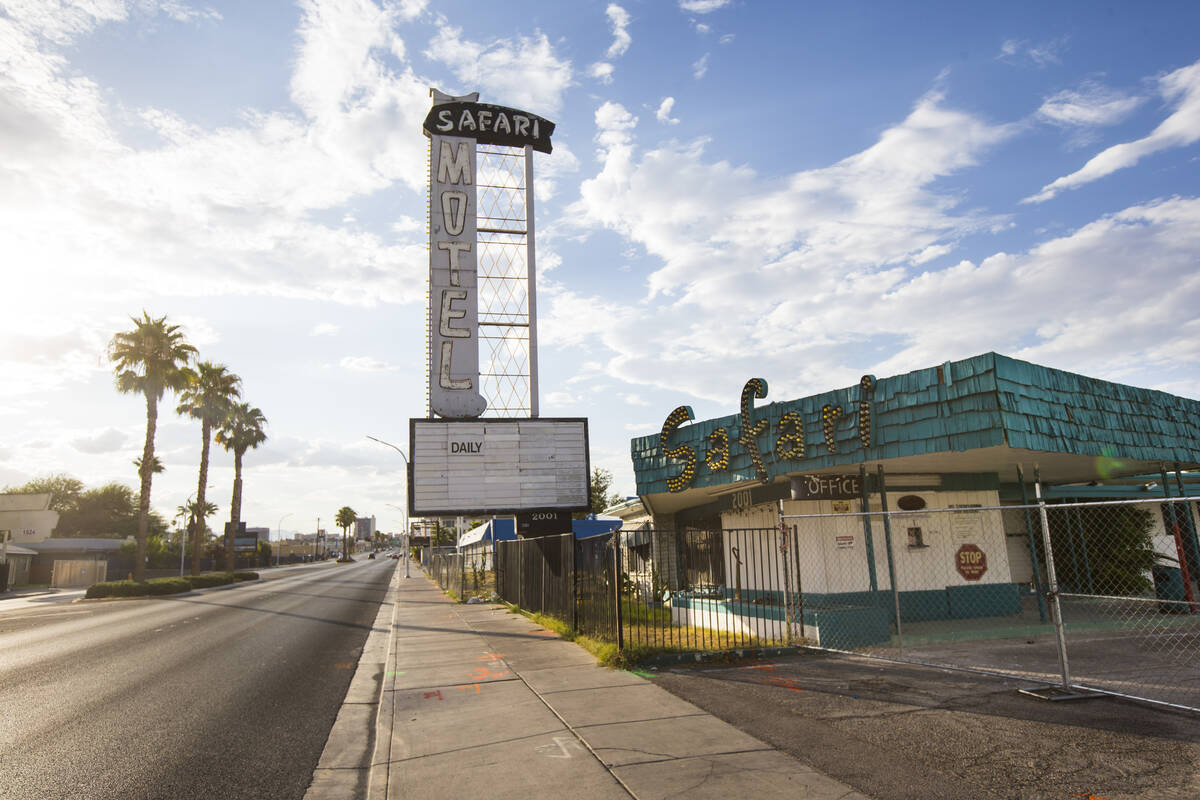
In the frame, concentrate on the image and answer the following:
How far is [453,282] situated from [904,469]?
13061 millimetres

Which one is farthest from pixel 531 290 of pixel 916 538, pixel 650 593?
pixel 916 538

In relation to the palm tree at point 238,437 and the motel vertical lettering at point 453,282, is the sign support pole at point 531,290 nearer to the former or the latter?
the motel vertical lettering at point 453,282

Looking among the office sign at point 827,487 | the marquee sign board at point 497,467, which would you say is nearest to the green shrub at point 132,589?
the marquee sign board at point 497,467

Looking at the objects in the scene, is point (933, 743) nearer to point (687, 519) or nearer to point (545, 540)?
point (545, 540)

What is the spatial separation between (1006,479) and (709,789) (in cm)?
1453

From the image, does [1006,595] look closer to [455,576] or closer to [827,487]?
[827,487]

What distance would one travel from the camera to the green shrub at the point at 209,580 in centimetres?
3994

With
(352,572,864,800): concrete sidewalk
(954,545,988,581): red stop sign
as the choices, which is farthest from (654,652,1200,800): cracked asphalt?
→ (954,545,988,581): red stop sign

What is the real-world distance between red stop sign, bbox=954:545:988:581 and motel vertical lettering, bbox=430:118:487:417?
1233 centimetres

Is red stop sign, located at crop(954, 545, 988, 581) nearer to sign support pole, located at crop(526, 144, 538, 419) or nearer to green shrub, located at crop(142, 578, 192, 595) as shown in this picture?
sign support pole, located at crop(526, 144, 538, 419)

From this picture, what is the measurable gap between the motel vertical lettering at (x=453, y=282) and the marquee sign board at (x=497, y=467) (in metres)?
1.32

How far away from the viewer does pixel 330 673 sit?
12094 mm

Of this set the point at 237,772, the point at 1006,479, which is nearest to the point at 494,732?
the point at 237,772

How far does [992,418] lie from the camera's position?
1073 cm
